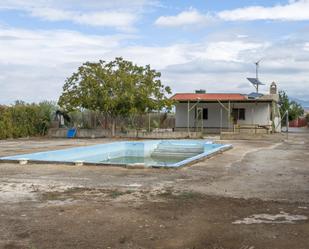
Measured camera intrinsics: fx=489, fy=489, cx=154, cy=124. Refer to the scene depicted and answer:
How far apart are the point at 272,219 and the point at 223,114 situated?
29.3m

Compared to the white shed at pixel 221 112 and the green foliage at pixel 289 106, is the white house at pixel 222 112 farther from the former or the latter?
the green foliage at pixel 289 106

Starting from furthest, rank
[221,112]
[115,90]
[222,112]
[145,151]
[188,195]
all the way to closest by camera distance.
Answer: [222,112]
[221,112]
[115,90]
[145,151]
[188,195]

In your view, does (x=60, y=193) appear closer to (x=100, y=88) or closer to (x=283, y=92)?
(x=100, y=88)

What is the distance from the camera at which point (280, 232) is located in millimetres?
6062

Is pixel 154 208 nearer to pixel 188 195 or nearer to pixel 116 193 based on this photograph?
pixel 188 195

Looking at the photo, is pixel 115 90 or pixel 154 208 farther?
pixel 115 90

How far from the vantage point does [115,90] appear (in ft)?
93.8

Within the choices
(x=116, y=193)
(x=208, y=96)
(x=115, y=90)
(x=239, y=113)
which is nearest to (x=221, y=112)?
(x=208, y=96)

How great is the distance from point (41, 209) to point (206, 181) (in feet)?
13.6

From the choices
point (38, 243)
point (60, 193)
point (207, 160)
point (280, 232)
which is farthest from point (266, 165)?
point (38, 243)

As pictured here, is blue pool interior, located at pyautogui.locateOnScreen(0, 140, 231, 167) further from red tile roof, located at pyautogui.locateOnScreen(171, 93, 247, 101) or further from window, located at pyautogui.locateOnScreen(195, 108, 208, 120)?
window, located at pyautogui.locateOnScreen(195, 108, 208, 120)

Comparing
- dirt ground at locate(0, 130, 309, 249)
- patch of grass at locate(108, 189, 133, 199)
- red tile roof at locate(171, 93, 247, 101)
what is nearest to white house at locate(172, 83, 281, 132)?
red tile roof at locate(171, 93, 247, 101)

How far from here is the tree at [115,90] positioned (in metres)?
28.2

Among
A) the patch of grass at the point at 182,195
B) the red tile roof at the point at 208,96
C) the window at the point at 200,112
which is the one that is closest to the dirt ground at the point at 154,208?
the patch of grass at the point at 182,195
